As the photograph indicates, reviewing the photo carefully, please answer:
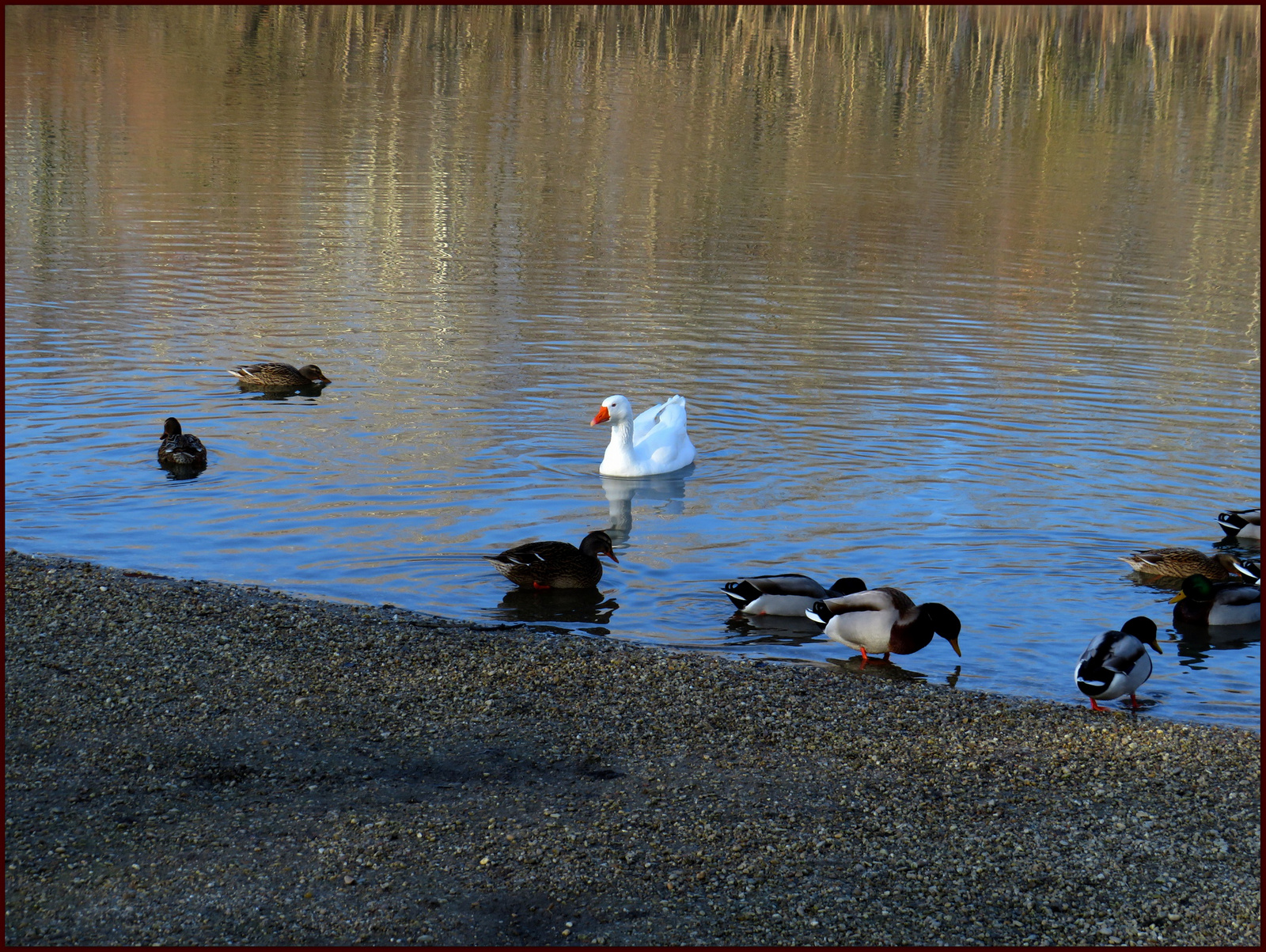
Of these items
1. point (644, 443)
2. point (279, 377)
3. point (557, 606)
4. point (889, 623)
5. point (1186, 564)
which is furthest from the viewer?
point (279, 377)

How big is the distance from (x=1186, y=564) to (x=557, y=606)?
5457 mm

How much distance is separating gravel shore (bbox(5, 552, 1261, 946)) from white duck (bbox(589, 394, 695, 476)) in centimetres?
485

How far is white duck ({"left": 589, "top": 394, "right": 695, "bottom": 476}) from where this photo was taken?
49.1 ft

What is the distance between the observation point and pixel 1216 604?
1123 cm

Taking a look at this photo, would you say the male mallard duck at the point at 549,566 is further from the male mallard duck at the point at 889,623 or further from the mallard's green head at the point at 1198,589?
the mallard's green head at the point at 1198,589

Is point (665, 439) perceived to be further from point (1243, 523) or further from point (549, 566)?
point (1243, 523)

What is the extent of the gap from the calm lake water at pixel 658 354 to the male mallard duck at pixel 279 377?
0.32m

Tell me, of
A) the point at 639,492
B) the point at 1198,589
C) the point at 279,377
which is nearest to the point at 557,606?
the point at 639,492

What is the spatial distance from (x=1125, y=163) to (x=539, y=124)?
20.3 m

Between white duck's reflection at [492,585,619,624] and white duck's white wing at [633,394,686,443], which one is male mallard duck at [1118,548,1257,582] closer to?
white duck's reflection at [492,585,619,624]

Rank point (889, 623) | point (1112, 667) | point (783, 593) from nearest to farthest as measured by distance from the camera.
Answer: point (1112, 667) < point (889, 623) < point (783, 593)

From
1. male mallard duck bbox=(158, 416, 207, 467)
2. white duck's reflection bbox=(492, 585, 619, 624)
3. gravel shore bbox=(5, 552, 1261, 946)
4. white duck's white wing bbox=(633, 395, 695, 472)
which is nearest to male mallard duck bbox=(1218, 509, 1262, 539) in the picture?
gravel shore bbox=(5, 552, 1261, 946)

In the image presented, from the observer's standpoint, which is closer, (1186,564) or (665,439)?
(1186,564)

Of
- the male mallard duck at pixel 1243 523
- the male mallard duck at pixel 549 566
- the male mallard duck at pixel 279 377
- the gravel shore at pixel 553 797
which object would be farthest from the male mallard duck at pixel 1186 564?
the male mallard duck at pixel 279 377
